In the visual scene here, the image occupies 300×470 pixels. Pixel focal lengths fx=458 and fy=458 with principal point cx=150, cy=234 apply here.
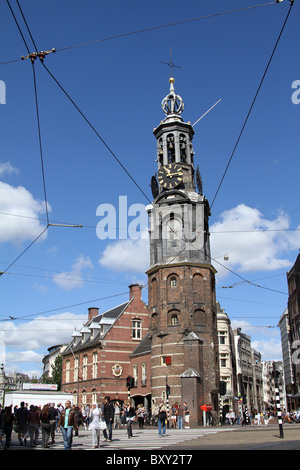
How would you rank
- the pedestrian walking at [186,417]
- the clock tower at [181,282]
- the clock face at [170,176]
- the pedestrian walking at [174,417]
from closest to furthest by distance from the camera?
the pedestrian walking at [174,417] < the pedestrian walking at [186,417] < the clock tower at [181,282] < the clock face at [170,176]

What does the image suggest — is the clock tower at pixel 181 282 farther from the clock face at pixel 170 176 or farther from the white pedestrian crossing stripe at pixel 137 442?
the white pedestrian crossing stripe at pixel 137 442

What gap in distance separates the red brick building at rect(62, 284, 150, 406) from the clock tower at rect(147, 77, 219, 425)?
8654 millimetres

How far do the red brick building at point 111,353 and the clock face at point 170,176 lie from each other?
52.1 feet

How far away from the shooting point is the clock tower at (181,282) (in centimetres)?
3706

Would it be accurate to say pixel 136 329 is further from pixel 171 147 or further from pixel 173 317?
pixel 171 147

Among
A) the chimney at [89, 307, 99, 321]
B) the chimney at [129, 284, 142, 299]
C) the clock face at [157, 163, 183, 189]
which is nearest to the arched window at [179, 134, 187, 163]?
the clock face at [157, 163, 183, 189]

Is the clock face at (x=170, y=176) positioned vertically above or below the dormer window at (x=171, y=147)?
below

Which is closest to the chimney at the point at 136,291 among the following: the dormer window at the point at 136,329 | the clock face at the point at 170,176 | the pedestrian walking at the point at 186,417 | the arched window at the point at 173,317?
the dormer window at the point at 136,329

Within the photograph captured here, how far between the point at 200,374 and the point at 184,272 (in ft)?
28.0

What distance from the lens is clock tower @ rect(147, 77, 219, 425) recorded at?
37.1 meters

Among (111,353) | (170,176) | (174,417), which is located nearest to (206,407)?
(174,417)

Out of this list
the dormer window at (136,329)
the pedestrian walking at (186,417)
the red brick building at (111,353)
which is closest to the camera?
the pedestrian walking at (186,417)

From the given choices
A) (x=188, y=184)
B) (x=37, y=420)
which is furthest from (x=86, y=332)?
(x=37, y=420)
